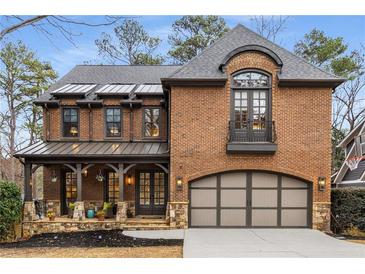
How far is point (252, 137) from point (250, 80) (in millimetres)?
2017

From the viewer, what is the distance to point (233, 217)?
11141 millimetres

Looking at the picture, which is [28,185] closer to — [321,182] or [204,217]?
[204,217]

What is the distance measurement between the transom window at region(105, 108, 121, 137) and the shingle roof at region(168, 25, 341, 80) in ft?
12.2

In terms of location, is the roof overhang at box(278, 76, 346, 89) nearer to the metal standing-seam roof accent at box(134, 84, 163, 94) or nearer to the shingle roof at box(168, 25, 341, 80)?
the shingle roof at box(168, 25, 341, 80)

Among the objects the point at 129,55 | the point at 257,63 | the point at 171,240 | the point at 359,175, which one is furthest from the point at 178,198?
the point at 129,55

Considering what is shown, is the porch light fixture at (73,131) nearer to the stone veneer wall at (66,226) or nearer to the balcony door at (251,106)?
the stone veneer wall at (66,226)

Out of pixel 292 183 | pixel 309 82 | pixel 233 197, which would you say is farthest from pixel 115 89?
pixel 292 183

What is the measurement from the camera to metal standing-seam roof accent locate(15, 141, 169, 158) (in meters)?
11.7

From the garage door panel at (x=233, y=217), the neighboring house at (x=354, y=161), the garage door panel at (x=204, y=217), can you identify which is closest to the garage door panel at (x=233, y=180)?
the garage door panel at (x=233, y=217)

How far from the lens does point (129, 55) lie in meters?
21.1

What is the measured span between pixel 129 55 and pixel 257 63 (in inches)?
482

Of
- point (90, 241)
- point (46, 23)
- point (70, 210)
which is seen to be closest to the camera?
point (46, 23)

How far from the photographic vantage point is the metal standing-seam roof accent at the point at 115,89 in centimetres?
1341
